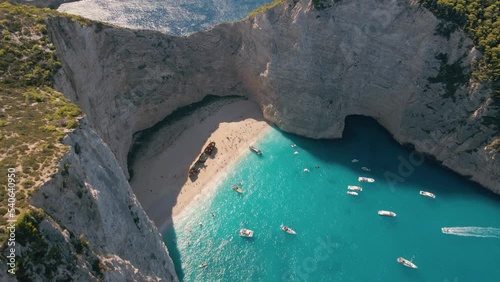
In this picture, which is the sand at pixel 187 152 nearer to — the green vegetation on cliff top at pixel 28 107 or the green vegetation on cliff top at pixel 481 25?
the green vegetation on cliff top at pixel 28 107

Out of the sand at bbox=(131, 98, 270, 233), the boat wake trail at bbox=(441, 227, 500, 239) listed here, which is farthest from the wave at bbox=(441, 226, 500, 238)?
the sand at bbox=(131, 98, 270, 233)

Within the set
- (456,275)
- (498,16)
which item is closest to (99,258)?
(456,275)

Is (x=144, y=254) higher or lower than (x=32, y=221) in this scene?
lower

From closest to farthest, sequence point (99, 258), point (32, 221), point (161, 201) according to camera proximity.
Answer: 1. point (32, 221)
2. point (99, 258)
3. point (161, 201)

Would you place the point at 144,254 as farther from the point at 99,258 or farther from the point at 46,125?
the point at 46,125

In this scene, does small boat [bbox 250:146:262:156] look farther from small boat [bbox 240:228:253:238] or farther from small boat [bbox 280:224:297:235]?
small boat [bbox 240:228:253:238]

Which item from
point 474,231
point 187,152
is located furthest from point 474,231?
point 187,152

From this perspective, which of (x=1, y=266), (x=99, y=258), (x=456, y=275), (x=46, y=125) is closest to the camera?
(x=1, y=266)

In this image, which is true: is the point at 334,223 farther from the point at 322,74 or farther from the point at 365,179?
the point at 322,74
